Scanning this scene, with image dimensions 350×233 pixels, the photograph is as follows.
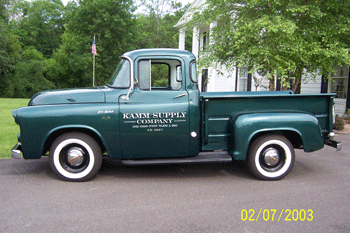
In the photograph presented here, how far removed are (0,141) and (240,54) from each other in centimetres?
760

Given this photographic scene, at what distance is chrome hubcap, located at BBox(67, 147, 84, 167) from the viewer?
4652 millimetres

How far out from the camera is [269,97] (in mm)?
4820

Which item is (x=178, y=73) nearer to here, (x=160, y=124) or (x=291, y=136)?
(x=160, y=124)

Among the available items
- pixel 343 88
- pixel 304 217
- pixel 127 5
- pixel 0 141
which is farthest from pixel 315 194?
pixel 127 5

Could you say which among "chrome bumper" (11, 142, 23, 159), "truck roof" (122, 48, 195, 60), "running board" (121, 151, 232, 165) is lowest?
"running board" (121, 151, 232, 165)

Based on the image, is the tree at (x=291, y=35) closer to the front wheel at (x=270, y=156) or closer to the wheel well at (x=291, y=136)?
the wheel well at (x=291, y=136)

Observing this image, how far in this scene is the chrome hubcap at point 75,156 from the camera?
15.3 ft

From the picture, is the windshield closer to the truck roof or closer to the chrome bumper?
the truck roof

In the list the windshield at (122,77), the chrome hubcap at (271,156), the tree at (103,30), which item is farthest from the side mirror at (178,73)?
the tree at (103,30)

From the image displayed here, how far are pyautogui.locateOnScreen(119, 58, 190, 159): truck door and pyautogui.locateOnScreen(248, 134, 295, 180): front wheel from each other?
1.11 meters
